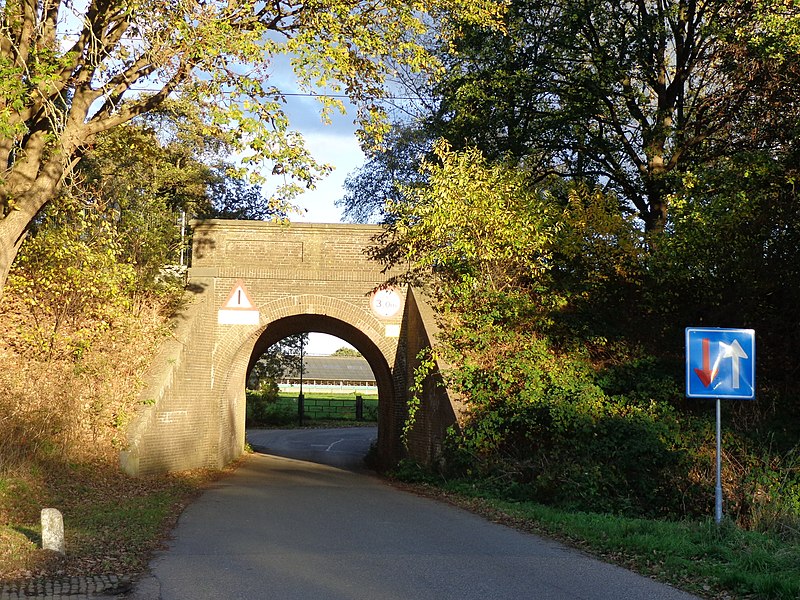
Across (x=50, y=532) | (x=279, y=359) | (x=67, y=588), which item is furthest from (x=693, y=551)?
(x=279, y=359)

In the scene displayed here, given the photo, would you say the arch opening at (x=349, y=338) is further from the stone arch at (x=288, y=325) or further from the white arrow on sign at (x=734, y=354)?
the white arrow on sign at (x=734, y=354)

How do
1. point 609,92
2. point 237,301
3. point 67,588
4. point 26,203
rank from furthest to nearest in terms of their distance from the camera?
point 237,301, point 609,92, point 26,203, point 67,588

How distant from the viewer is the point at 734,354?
939cm

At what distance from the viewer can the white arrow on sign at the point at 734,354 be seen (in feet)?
30.7

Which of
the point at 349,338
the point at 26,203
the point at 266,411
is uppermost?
the point at 26,203

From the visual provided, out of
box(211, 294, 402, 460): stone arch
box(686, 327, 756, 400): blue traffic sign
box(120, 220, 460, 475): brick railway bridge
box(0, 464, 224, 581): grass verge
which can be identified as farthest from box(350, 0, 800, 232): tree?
box(0, 464, 224, 581): grass verge

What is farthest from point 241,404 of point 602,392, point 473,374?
point 602,392

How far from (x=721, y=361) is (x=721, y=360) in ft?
0.04

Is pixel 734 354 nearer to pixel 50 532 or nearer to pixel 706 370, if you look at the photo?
pixel 706 370

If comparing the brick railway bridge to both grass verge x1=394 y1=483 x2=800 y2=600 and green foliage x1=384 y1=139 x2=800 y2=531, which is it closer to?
green foliage x1=384 y1=139 x2=800 y2=531

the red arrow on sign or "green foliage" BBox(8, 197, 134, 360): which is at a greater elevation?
"green foliage" BBox(8, 197, 134, 360)

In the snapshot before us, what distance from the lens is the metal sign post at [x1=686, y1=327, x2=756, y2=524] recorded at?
932 centimetres

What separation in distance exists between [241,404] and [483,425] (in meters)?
11.7

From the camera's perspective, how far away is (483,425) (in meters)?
15.3
